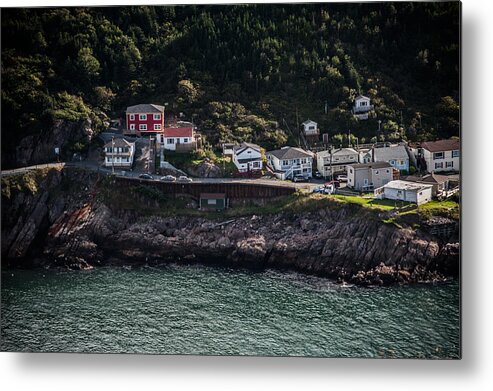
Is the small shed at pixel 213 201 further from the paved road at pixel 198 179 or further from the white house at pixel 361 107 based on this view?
the white house at pixel 361 107

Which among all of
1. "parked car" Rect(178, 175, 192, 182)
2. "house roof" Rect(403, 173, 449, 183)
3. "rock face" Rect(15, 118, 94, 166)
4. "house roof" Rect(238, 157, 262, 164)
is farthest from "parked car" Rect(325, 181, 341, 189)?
"rock face" Rect(15, 118, 94, 166)

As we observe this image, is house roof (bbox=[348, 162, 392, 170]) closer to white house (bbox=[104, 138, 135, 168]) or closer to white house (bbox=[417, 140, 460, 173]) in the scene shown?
white house (bbox=[417, 140, 460, 173])

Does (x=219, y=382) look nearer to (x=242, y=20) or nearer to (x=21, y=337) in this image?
(x=21, y=337)

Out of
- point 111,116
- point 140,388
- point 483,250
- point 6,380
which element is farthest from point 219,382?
point 111,116

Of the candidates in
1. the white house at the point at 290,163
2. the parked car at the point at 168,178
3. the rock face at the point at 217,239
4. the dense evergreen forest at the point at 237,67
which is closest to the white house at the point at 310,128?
the dense evergreen forest at the point at 237,67

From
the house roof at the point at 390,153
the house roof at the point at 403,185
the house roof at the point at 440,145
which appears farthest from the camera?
the house roof at the point at 390,153
